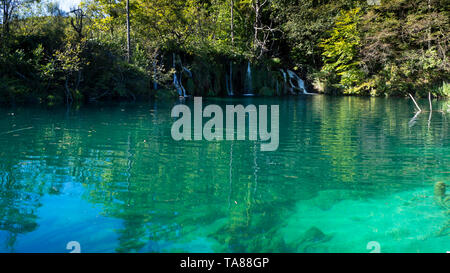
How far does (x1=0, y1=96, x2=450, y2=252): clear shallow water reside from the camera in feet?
13.4

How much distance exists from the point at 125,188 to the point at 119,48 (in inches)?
867

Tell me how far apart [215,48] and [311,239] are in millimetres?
31653

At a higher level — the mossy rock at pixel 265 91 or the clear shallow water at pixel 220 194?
the mossy rock at pixel 265 91

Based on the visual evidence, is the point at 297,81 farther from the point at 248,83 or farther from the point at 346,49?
the point at 248,83

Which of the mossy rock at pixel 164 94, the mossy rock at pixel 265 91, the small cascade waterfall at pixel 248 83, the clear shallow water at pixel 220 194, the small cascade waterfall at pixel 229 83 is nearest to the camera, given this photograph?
the clear shallow water at pixel 220 194

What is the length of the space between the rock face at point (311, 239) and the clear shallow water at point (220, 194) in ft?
0.05

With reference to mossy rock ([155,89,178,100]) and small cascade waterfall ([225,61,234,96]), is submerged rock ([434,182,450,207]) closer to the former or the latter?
mossy rock ([155,89,178,100])

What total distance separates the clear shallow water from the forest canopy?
539 inches

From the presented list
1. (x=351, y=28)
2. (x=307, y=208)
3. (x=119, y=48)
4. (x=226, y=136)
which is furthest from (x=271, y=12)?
(x=307, y=208)

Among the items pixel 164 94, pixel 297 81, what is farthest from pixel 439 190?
pixel 297 81

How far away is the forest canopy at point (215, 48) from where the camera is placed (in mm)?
22500

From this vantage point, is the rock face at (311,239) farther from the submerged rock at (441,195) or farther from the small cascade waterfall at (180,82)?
the small cascade waterfall at (180,82)

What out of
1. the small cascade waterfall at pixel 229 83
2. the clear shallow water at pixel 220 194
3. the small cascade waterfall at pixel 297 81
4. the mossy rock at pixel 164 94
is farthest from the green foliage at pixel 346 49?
the clear shallow water at pixel 220 194

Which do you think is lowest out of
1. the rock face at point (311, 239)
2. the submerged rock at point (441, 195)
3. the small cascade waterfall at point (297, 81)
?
the rock face at point (311, 239)
